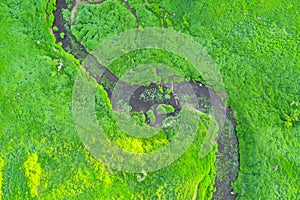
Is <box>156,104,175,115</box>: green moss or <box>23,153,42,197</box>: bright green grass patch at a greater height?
<box>156,104,175,115</box>: green moss

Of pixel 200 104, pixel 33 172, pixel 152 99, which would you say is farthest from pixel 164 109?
pixel 33 172

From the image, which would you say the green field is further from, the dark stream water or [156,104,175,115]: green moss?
the dark stream water

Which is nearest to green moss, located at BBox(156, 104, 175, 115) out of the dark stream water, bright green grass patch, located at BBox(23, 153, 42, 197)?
the dark stream water

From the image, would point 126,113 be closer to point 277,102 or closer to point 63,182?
point 63,182

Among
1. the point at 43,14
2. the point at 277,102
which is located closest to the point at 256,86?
the point at 277,102

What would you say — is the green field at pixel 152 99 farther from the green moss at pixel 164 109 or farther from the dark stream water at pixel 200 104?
the dark stream water at pixel 200 104

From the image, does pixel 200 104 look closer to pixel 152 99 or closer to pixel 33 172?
pixel 152 99

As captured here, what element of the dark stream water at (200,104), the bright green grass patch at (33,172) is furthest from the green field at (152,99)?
the dark stream water at (200,104)

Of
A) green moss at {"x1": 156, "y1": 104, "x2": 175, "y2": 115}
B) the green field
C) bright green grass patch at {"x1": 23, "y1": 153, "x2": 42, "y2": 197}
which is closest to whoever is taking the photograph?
bright green grass patch at {"x1": 23, "y1": 153, "x2": 42, "y2": 197}
